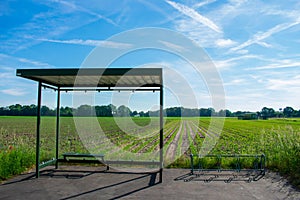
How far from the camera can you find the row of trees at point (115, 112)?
45.2 ft

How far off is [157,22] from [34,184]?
7020 mm

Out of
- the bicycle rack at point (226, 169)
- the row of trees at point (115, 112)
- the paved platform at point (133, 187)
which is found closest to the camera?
the paved platform at point (133, 187)

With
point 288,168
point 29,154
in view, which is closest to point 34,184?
point 29,154

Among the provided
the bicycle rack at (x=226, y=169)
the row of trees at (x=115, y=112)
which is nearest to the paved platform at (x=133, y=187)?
the bicycle rack at (x=226, y=169)

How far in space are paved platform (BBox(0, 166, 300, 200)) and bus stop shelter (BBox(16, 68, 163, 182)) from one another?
1.66 feet

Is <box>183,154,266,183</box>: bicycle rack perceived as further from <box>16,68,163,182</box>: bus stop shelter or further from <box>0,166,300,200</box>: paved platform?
<box>16,68,163,182</box>: bus stop shelter

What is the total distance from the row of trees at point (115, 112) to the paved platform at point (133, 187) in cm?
373

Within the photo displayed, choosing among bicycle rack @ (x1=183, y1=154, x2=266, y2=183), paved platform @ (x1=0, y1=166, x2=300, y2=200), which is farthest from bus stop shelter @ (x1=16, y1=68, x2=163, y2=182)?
bicycle rack @ (x1=183, y1=154, x2=266, y2=183)

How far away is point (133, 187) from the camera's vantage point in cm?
603

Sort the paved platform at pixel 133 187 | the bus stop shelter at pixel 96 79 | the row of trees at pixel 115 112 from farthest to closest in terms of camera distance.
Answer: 1. the row of trees at pixel 115 112
2. the bus stop shelter at pixel 96 79
3. the paved platform at pixel 133 187

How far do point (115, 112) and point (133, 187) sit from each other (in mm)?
7995

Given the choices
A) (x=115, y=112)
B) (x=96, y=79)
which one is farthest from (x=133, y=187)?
(x=115, y=112)

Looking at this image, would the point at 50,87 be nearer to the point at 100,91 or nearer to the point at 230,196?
the point at 100,91

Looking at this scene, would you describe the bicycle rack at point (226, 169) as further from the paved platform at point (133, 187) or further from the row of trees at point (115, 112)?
the row of trees at point (115, 112)
